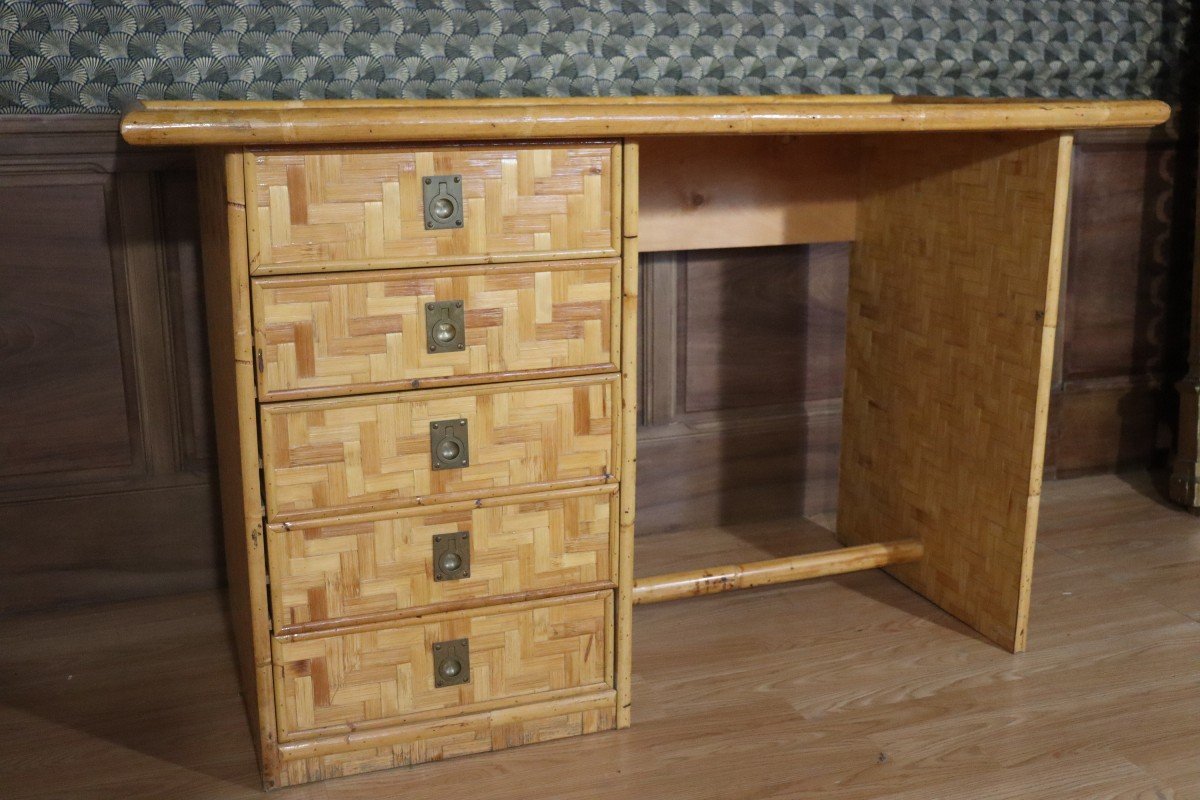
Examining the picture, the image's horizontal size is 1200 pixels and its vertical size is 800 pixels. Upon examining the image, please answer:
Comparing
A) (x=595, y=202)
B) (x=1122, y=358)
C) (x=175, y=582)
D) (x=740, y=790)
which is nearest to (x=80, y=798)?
(x=175, y=582)

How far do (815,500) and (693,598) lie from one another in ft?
1.66

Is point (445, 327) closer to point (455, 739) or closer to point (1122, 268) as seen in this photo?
point (455, 739)

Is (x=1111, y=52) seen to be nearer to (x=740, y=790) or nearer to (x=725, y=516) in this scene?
(x=725, y=516)

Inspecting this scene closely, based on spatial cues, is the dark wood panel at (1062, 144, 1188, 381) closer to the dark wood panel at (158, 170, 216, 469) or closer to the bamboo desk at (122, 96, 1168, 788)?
the bamboo desk at (122, 96, 1168, 788)

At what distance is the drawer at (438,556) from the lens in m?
1.57

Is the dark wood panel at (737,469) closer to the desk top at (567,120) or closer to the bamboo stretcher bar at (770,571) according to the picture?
the bamboo stretcher bar at (770,571)

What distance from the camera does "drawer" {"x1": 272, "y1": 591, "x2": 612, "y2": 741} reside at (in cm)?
161

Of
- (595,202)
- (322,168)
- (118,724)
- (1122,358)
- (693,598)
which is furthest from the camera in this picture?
(1122,358)

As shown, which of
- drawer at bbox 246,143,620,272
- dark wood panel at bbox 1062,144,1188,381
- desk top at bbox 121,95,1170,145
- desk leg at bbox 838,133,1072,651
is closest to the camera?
desk top at bbox 121,95,1170,145

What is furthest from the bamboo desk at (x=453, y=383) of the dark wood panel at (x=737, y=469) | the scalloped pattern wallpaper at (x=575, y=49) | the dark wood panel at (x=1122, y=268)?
the dark wood panel at (x=1122, y=268)

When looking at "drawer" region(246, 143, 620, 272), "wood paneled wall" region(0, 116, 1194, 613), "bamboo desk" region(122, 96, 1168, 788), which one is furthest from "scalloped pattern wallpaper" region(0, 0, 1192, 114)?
"drawer" region(246, 143, 620, 272)

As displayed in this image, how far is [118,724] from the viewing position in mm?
1763

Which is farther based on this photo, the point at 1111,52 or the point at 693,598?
the point at 1111,52

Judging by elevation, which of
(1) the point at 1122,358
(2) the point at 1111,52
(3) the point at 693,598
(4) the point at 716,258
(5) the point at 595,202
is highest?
(2) the point at 1111,52
